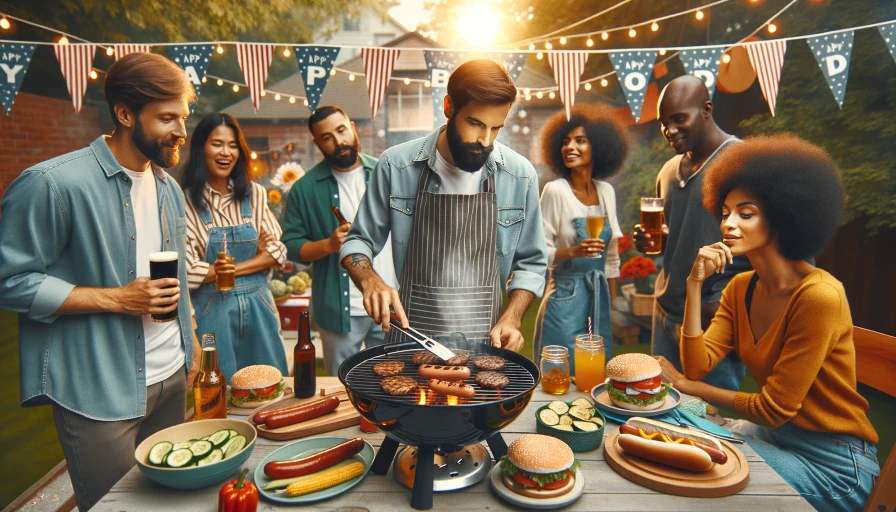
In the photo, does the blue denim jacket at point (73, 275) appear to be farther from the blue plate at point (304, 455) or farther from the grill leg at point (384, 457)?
the grill leg at point (384, 457)

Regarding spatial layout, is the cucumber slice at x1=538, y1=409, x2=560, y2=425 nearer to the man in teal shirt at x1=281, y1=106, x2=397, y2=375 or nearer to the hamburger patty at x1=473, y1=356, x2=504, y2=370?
the hamburger patty at x1=473, y1=356, x2=504, y2=370

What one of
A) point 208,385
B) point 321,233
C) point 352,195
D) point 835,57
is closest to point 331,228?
point 321,233

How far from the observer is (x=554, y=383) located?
2.56m

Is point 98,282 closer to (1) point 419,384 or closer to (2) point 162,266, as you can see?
(2) point 162,266

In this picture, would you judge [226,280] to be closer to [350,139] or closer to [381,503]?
[350,139]

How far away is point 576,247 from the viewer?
4254mm

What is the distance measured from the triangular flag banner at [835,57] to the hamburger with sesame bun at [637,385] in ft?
12.6

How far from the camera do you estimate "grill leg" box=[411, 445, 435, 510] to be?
5.44 feet

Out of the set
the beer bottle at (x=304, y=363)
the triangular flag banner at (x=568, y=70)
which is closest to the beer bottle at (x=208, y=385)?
the beer bottle at (x=304, y=363)

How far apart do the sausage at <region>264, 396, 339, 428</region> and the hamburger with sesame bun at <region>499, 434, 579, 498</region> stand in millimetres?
793

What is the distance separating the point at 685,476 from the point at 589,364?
2.94 feet

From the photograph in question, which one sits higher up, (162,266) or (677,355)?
(162,266)

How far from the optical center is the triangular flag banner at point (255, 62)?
5.19 m

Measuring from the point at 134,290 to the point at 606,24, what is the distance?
982 cm
